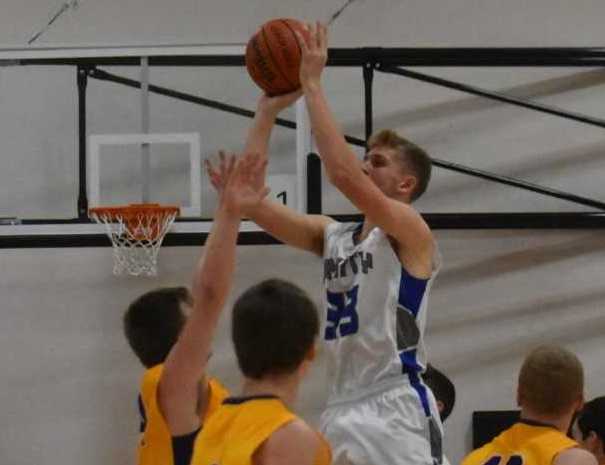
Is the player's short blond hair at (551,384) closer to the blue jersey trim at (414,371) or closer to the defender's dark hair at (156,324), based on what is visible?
the blue jersey trim at (414,371)

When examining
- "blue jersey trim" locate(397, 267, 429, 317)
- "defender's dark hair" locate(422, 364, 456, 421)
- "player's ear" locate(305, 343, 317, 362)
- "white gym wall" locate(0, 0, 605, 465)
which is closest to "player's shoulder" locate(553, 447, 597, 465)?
"blue jersey trim" locate(397, 267, 429, 317)

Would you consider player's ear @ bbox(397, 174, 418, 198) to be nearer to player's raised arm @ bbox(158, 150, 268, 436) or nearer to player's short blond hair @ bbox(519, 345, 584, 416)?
player's short blond hair @ bbox(519, 345, 584, 416)

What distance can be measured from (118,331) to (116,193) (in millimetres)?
907

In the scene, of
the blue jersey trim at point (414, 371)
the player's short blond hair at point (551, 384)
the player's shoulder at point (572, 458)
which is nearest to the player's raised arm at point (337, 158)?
the blue jersey trim at point (414, 371)

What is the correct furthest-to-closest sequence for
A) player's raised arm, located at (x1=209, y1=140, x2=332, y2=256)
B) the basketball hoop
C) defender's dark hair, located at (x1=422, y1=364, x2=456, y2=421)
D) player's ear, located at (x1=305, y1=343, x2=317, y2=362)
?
the basketball hoop, defender's dark hair, located at (x1=422, y1=364, x2=456, y2=421), player's raised arm, located at (x1=209, y1=140, x2=332, y2=256), player's ear, located at (x1=305, y1=343, x2=317, y2=362)

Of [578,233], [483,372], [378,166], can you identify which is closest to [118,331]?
[483,372]

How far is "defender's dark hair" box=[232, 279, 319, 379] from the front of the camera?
95.7 inches

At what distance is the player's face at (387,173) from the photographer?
3518mm

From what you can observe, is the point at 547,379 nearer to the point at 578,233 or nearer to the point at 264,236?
the point at 264,236

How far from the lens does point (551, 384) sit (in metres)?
3.26

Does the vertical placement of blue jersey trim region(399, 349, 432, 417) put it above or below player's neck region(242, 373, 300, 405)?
below

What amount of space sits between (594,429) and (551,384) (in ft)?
2.56

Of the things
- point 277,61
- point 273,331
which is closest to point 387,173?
point 277,61

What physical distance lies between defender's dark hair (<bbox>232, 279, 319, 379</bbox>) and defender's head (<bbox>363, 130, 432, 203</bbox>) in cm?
110
